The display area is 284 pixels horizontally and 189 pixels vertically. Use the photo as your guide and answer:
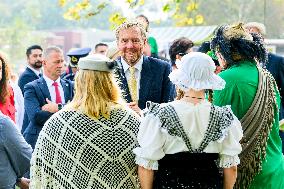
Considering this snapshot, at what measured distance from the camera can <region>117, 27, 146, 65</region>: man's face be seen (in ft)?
20.5

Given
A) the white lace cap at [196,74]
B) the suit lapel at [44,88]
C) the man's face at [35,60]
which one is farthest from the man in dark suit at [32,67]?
the white lace cap at [196,74]

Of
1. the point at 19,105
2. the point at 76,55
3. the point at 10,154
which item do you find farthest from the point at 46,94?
the point at 10,154

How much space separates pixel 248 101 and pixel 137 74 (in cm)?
122

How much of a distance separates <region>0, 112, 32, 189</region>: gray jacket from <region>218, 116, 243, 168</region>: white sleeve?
1449 millimetres

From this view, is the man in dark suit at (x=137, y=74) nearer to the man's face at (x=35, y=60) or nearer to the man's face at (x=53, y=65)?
the man's face at (x=53, y=65)

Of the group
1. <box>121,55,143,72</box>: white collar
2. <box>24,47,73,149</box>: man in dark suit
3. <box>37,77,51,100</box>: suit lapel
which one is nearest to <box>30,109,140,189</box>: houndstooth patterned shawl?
<box>121,55,143,72</box>: white collar

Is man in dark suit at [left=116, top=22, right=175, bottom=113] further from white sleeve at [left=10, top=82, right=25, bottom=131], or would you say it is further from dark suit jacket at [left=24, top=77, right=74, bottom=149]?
white sleeve at [left=10, top=82, right=25, bottom=131]

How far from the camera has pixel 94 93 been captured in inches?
186

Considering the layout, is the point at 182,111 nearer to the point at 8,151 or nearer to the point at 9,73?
the point at 8,151

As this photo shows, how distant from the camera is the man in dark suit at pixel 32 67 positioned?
10.2 meters

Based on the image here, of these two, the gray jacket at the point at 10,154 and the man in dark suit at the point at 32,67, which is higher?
the gray jacket at the point at 10,154

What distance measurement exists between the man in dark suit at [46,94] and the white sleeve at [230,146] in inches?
136

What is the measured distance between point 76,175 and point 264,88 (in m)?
1.73

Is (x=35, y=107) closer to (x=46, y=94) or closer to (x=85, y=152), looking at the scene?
(x=46, y=94)
